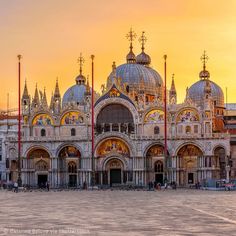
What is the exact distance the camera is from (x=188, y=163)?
271ft

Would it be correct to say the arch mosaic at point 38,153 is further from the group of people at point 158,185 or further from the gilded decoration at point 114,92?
the group of people at point 158,185

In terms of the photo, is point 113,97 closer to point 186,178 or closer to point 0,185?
point 186,178

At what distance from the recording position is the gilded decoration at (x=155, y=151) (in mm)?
83188

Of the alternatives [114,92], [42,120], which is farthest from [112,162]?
[42,120]

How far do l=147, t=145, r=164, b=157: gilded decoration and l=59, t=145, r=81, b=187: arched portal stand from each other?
9594mm

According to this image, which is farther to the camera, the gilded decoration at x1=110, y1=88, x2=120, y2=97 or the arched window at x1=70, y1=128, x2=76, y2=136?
the arched window at x1=70, y1=128, x2=76, y2=136

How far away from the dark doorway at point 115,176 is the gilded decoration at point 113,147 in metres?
2.54

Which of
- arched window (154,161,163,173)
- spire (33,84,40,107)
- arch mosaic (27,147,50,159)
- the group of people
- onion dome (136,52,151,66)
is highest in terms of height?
onion dome (136,52,151,66)

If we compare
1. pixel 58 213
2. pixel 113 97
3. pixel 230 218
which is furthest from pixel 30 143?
pixel 230 218

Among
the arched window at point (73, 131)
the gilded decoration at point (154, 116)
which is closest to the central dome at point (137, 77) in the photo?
the gilded decoration at point (154, 116)

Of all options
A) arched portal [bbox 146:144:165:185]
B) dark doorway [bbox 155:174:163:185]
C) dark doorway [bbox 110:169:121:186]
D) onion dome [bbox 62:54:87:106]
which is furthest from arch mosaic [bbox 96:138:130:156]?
onion dome [bbox 62:54:87:106]

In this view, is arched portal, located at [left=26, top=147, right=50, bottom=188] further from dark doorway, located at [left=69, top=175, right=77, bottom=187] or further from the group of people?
the group of people

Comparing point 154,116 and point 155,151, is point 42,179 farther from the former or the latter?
point 154,116

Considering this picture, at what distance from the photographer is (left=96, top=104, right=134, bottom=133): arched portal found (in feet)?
281
